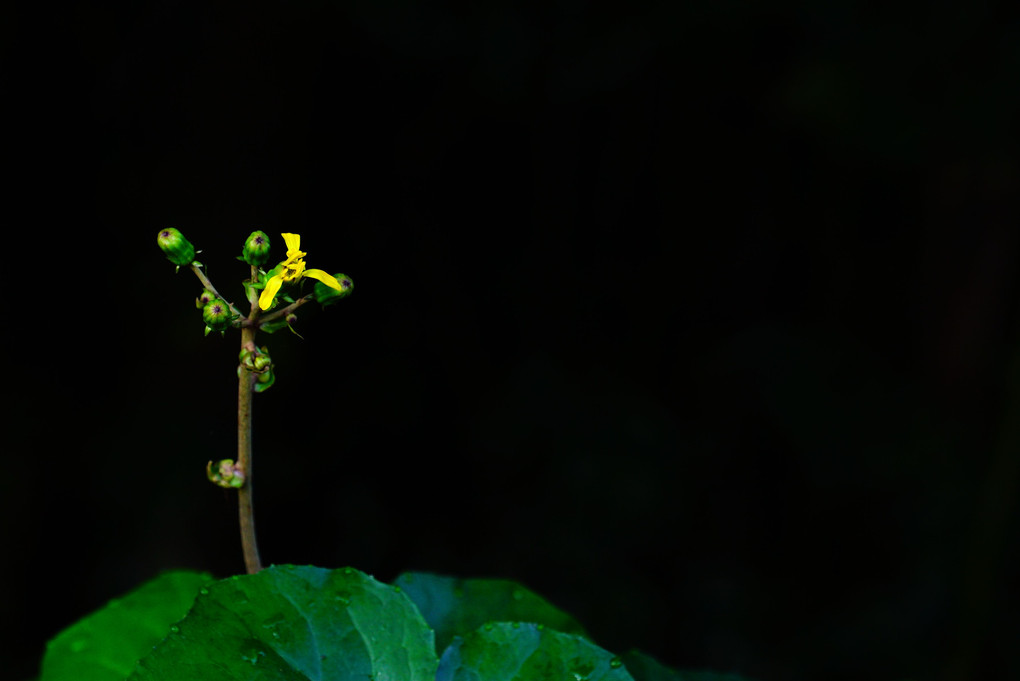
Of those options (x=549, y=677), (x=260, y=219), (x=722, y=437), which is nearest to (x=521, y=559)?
Answer: (x=722, y=437)

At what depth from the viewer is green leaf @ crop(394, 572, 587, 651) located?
0.98m

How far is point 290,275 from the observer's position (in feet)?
2.79

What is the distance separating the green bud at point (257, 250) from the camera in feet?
2.66

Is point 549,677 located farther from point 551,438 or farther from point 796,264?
point 796,264

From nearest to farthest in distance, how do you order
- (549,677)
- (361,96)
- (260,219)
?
(549,677) < (260,219) < (361,96)

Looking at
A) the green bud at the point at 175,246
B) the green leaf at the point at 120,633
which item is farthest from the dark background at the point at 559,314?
the green bud at the point at 175,246

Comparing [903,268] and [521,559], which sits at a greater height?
[903,268]

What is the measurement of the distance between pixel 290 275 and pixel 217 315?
0.35 ft

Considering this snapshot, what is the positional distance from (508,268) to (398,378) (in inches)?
24.6

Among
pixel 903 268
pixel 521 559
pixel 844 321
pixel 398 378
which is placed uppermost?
pixel 903 268

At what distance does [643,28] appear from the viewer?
309cm

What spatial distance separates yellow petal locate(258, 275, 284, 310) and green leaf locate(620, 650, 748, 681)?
0.52 m

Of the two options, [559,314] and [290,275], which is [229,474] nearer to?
[290,275]

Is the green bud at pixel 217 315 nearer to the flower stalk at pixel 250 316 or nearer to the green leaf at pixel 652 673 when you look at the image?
the flower stalk at pixel 250 316
